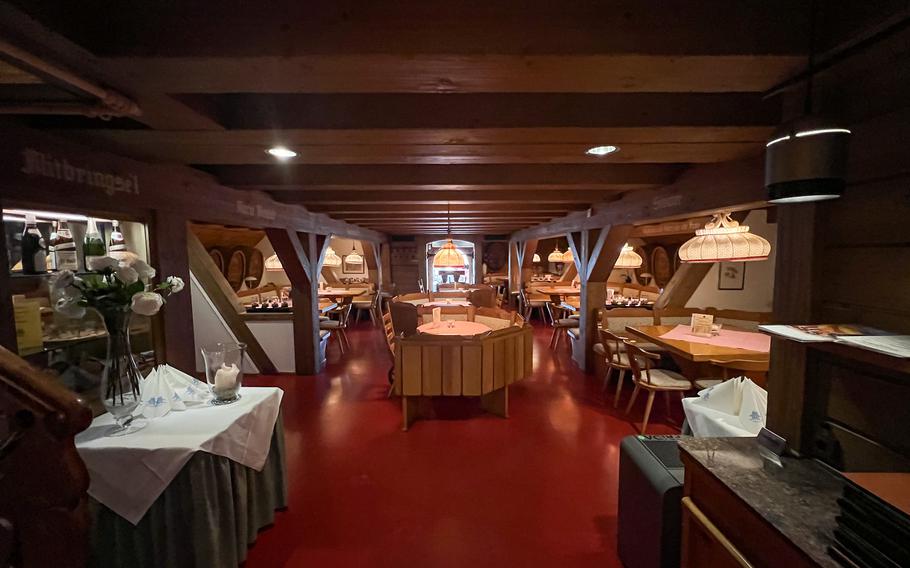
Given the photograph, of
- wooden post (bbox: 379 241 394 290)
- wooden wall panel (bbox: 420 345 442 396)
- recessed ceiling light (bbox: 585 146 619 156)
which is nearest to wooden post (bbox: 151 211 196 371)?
wooden wall panel (bbox: 420 345 442 396)

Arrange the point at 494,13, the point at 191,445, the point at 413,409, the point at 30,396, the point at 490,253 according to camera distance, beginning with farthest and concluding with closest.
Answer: the point at 490,253 < the point at 413,409 < the point at 191,445 < the point at 494,13 < the point at 30,396

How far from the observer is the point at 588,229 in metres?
5.00

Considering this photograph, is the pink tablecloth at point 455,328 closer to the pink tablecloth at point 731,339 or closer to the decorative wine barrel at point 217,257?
the pink tablecloth at point 731,339

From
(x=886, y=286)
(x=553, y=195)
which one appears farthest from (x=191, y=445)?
(x=553, y=195)

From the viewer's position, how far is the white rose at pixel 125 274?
68.2 inches

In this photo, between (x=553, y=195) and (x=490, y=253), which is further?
(x=490, y=253)

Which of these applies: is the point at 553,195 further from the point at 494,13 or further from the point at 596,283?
the point at 494,13

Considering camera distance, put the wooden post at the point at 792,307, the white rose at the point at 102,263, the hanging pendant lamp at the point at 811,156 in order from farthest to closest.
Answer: the white rose at the point at 102,263 < the wooden post at the point at 792,307 < the hanging pendant lamp at the point at 811,156

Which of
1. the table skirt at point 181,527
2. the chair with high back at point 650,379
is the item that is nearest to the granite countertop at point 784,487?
the chair with high back at point 650,379

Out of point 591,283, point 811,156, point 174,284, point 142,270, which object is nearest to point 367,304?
point 591,283

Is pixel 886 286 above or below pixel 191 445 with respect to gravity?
above

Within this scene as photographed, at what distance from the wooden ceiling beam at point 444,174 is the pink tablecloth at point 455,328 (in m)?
1.91

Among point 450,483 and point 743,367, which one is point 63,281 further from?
point 743,367

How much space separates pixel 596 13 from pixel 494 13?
326mm
